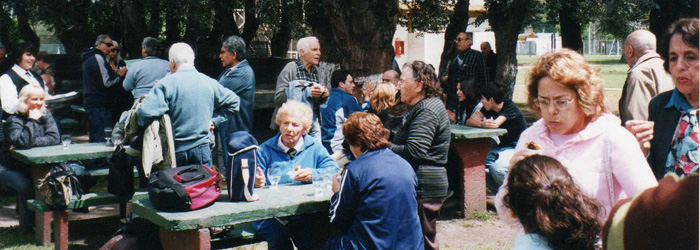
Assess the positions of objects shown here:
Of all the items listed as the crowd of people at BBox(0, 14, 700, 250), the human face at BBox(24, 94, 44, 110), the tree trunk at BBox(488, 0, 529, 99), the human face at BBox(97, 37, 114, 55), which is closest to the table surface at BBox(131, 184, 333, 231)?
the crowd of people at BBox(0, 14, 700, 250)

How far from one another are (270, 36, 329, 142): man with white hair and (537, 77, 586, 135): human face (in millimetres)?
4253

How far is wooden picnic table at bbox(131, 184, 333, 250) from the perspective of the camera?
399 cm

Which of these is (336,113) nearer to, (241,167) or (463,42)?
(241,167)

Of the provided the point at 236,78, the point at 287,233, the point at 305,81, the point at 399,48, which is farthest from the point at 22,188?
the point at 399,48

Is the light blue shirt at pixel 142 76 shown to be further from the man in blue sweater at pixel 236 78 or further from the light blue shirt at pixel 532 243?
the light blue shirt at pixel 532 243

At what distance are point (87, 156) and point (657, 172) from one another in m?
4.86

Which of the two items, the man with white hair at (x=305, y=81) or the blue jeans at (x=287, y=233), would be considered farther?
the man with white hair at (x=305, y=81)

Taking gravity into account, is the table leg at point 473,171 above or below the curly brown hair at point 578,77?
below

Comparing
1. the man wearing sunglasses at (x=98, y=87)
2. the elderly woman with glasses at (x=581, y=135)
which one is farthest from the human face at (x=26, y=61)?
the elderly woman with glasses at (x=581, y=135)

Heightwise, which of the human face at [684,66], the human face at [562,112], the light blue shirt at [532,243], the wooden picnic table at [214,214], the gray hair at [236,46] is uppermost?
the gray hair at [236,46]

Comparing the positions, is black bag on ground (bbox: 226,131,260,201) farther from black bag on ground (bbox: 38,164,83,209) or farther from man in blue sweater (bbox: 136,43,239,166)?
black bag on ground (bbox: 38,164,83,209)

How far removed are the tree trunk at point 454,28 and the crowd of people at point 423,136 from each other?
5256mm

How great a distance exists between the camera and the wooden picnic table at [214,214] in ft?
13.1

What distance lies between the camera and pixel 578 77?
8.98 ft
